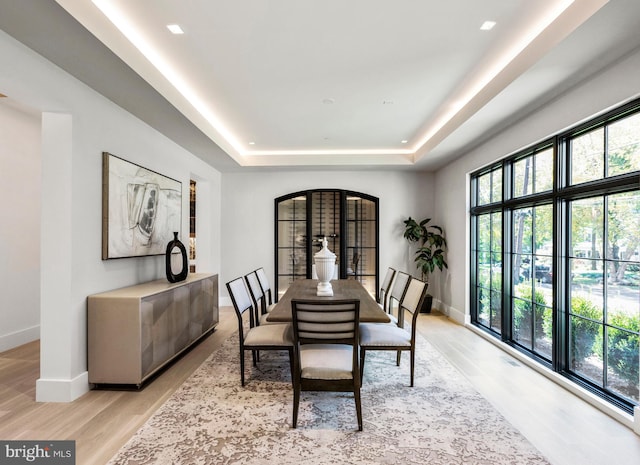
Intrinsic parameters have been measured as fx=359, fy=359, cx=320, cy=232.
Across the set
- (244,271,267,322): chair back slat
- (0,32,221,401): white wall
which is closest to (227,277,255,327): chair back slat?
(244,271,267,322): chair back slat

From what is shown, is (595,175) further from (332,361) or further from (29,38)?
(29,38)

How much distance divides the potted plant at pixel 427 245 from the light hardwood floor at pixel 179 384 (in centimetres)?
239

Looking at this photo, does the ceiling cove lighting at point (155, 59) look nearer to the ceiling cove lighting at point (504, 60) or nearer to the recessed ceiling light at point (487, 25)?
the recessed ceiling light at point (487, 25)

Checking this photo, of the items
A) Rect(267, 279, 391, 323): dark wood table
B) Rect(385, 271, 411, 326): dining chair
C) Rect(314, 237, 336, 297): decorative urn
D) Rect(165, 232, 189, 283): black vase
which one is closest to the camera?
Rect(267, 279, 391, 323): dark wood table

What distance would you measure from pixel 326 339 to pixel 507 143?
3299mm

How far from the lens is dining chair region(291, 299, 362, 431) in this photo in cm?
243

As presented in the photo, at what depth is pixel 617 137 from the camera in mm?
2828

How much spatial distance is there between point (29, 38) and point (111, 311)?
81.1 inches

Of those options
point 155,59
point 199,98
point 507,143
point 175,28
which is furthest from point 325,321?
point 507,143

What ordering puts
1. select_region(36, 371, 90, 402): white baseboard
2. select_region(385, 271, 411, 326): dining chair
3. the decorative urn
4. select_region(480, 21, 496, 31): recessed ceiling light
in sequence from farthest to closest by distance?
select_region(385, 271, 411, 326): dining chair → the decorative urn → select_region(36, 371, 90, 402): white baseboard → select_region(480, 21, 496, 31): recessed ceiling light

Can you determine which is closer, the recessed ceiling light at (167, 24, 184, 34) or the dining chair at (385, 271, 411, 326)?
the recessed ceiling light at (167, 24, 184, 34)

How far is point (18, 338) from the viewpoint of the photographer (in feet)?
14.1

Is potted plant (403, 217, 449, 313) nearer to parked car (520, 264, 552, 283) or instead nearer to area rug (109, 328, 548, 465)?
parked car (520, 264, 552, 283)

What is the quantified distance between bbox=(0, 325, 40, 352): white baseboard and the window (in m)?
5.87
